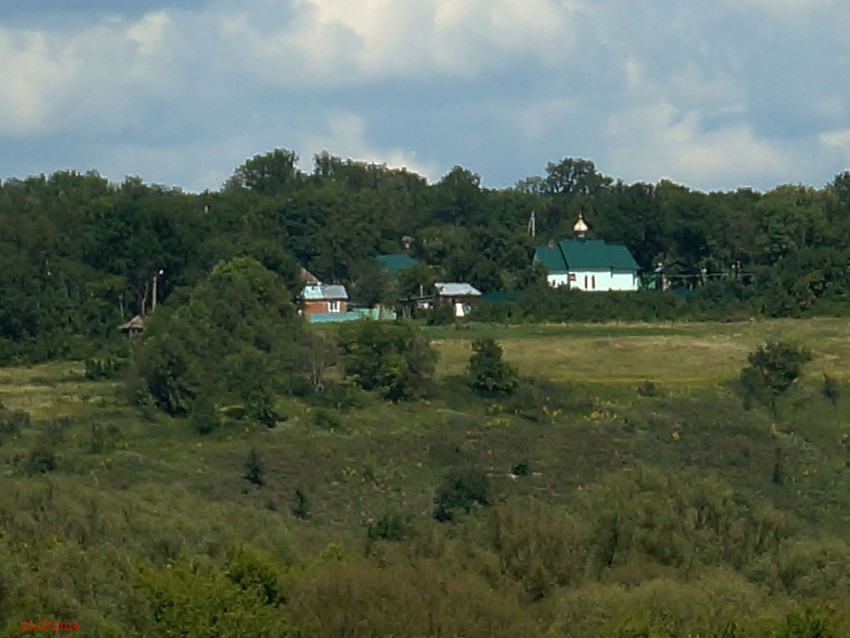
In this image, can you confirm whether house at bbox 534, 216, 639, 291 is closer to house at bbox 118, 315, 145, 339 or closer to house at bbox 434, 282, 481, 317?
house at bbox 434, 282, 481, 317

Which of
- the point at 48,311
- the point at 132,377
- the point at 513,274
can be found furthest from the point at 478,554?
the point at 513,274

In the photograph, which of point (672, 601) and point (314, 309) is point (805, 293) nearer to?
point (314, 309)

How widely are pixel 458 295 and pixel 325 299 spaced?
6659mm

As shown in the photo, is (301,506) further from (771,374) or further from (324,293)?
(324,293)

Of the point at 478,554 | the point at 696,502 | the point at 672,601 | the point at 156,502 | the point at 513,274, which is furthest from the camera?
the point at 513,274

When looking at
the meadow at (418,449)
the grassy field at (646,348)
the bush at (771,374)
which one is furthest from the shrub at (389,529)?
the grassy field at (646,348)

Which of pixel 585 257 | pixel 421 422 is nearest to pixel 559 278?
pixel 585 257

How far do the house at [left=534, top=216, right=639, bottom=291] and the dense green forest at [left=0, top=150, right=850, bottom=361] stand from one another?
199cm

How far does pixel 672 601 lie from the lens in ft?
96.4

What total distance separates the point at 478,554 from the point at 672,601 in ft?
22.9

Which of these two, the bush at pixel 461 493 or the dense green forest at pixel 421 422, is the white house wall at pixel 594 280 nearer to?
the dense green forest at pixel 421 422

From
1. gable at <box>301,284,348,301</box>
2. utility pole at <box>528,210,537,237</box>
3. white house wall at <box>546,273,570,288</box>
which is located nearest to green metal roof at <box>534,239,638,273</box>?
white house wall at <box>546,273,570,288</box>
